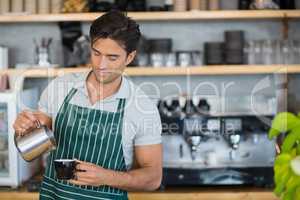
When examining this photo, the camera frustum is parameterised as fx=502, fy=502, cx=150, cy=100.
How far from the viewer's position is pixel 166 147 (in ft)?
8.80

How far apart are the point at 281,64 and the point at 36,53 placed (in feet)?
4.57

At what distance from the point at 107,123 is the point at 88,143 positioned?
101mm

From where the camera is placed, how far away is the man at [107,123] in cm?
174

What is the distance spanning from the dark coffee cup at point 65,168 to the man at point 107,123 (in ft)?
0.60

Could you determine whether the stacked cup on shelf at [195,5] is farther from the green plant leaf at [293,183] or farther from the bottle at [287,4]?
the green plant leaf at [293,183]

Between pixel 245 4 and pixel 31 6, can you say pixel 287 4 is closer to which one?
pixel 245 4

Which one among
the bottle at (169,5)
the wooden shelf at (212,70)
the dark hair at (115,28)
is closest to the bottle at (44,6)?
the wooden shelf at (212,70)

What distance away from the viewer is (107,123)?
1.86 meters

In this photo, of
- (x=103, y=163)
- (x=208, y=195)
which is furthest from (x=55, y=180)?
(x=208, y=195)

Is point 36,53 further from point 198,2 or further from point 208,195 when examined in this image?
point 208,195

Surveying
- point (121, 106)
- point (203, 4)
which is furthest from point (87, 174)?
point (203, 4)

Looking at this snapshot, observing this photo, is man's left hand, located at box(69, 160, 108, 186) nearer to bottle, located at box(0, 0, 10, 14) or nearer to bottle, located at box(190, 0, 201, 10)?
bottle, located at box(190, 0, 201, 10)

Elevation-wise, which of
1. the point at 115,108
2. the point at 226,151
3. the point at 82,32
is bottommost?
the point at 226,151

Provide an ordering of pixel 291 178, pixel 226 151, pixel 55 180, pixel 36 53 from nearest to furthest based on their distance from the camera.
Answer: pixel 291 178
pixel 55 180
pixel 226 151
pixel 36 53
